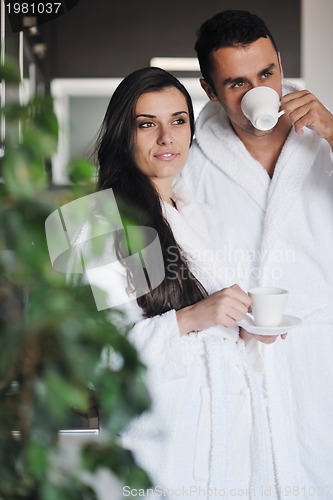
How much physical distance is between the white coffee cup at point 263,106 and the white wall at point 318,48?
601 millimetres

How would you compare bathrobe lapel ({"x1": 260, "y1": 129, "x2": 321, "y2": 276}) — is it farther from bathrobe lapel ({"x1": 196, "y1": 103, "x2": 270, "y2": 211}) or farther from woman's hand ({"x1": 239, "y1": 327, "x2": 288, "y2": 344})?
woman's hand ({"x1": 239, "y1": 327, "x2": 288, "y2": 344})

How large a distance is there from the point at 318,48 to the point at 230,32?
61cm

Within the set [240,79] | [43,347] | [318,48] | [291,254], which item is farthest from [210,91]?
[43,347]

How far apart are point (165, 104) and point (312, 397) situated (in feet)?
2.24

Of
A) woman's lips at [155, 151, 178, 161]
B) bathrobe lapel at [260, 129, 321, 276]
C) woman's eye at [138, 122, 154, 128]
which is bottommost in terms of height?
bathrobe lapel at [260, 129, 321, 276]

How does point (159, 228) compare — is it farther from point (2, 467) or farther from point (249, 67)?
point (2, 467)

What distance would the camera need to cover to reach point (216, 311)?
137cm

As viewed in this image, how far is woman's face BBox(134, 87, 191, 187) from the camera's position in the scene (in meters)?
1.48

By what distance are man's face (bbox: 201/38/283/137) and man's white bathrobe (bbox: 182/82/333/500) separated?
0.07 metres

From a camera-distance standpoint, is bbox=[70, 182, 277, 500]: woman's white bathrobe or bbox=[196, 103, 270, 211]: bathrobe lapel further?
bbox=[196, 103, 270, 211]: bathrobe lapel

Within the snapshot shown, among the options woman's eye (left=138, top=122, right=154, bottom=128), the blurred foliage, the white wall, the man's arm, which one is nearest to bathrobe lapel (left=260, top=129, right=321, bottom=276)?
the man's arm

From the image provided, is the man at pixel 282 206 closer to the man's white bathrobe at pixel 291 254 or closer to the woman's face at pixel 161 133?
the man's white bathrobe at pixel 291 254

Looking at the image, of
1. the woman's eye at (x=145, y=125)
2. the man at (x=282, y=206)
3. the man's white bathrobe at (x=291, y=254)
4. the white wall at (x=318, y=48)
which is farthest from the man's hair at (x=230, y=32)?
the white wall at (x=318, y=48)

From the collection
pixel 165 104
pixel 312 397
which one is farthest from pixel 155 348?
pixel 165 104
